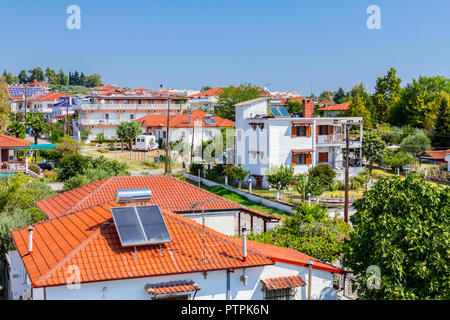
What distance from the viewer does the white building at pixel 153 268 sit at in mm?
10047

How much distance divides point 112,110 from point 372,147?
39.9 meters

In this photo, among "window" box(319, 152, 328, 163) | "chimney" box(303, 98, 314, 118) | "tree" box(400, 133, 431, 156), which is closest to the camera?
"chimney" box(303, 98, 314, 118)

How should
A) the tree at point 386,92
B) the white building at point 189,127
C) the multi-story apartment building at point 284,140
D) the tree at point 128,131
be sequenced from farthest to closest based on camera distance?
1. the tree at point 386,92
2. the white building at point 189,127
3. the tree at point 128,131
4. the multi-story apartment building at point 284,140

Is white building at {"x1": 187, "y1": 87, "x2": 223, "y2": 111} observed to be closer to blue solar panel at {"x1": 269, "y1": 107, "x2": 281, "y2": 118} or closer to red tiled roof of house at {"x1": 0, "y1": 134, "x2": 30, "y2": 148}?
blue solar panel at {"x1": 269, "y1": 107, "x2": 281, "y2": 118}

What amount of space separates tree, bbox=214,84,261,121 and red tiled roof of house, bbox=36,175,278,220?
58.0m

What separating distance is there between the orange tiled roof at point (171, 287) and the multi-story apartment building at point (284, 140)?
29910mm

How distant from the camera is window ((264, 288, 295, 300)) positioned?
37.9 feet

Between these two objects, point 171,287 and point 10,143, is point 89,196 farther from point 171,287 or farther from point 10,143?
point 10,143

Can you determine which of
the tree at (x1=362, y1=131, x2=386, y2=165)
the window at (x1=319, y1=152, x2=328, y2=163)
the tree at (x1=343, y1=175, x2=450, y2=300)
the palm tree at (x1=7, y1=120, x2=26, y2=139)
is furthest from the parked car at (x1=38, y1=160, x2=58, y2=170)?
the tree at (x1=343, y1=175, x2=450, y2=300)

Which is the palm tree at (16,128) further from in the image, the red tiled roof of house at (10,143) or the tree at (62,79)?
the tree at (62,79)

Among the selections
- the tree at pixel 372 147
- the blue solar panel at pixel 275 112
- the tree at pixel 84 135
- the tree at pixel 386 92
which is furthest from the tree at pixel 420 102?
the tree at pixel 84 135

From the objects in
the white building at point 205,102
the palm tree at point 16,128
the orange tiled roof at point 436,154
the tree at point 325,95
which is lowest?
the orange tiled roof at point 436,154

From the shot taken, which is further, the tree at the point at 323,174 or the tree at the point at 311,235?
the tree at the point at 323,174
